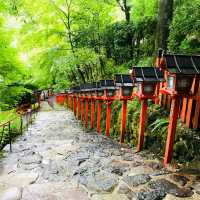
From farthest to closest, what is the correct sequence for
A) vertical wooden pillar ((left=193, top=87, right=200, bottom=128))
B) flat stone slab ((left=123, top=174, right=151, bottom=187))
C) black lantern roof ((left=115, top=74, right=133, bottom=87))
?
black lantern roof ((left=115, top=74, right=133, bottom=87)) < vertical wooden pillar ((left=193, top=87, right=200, bottom=128)) < flat stone slab ((left=123, top=174, right=151, bottom=187))

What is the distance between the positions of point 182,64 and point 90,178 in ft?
10.6

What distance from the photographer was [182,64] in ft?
16.2

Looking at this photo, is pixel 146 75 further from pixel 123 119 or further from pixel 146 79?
pixel 123 119

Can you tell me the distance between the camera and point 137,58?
49.1ft

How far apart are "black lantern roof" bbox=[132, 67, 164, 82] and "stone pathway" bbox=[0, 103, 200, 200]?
Answer: 222 cm

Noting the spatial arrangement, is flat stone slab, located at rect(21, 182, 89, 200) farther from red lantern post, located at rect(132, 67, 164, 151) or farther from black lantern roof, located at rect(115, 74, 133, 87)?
black lantern roof, located at rect(115, 74, 133, 87)

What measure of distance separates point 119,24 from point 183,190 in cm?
1363

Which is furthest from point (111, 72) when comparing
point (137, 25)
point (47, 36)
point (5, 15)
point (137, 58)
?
point (5, 15)

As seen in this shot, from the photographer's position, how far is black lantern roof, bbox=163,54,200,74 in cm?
488

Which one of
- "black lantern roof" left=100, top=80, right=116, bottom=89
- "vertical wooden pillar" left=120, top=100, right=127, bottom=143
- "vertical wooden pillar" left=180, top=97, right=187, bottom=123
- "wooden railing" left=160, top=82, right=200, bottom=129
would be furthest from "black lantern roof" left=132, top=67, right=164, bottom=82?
"black lantern roof" left=100, top=80, right=116, bottom=89

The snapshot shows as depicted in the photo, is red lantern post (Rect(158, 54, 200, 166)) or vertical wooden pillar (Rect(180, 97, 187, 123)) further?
vertical wooden pillar (Rect(180, 97, 187, 123))

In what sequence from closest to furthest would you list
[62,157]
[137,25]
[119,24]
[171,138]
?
[171,138] < [62,157] < [137,25] < [119,24]

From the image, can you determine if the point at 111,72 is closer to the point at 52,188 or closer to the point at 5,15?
the point at 5,15

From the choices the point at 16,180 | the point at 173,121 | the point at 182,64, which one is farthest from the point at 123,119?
the point at 16,180
